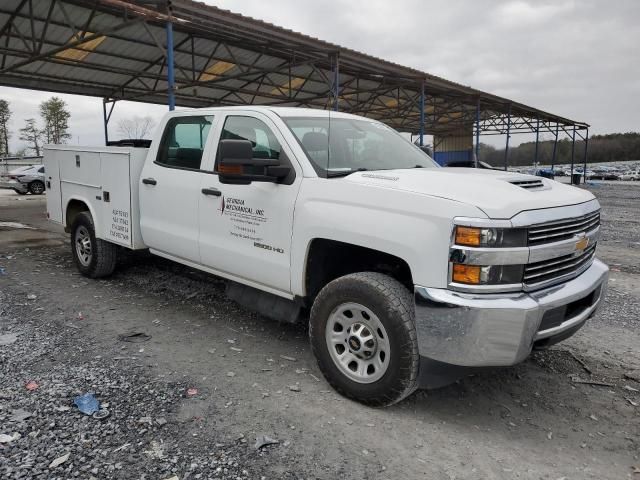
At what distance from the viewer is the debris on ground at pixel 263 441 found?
266 centimetres

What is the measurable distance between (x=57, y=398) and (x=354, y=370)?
→ 1.94 meters

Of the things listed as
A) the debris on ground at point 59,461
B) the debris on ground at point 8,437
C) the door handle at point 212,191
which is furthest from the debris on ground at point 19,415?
the door handle at point 212,191

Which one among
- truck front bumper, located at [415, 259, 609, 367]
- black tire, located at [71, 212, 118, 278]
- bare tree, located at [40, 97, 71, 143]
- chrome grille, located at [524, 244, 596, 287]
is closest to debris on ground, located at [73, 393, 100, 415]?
truck front bumper, located at [415, 259, 609, 367]

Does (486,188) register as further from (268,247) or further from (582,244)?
(268,247)

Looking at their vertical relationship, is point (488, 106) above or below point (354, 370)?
above

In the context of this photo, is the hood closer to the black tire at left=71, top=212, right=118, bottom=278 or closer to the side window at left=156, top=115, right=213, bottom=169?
the side window at left=156, top=115, right=213, bottom=169

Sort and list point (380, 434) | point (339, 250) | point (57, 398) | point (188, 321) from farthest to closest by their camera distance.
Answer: point (188, 321), point (339, 250), point (57, 398), point (380, 434)

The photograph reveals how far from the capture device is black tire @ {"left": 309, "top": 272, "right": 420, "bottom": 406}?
111 inches

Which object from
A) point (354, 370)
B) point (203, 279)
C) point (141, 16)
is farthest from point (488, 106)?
point (354, 370)

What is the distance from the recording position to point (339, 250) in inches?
135

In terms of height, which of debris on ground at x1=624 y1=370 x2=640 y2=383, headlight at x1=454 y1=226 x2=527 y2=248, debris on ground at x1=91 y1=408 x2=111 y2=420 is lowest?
debris on ground at x1=624 y1=370 x2=640 y2=383

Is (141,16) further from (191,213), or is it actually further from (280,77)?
(280,77)

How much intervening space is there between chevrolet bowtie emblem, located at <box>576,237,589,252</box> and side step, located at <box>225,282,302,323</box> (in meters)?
1.95

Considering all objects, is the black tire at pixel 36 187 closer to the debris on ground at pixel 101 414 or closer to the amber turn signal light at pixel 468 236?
the debris on ground at pixel 101 414
